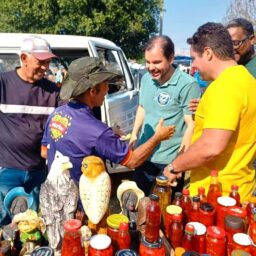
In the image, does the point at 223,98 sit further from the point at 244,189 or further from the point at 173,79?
the point at 173,79

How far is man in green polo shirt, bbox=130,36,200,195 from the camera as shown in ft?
7.30

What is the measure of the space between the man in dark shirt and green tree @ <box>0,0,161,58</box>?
12.4m

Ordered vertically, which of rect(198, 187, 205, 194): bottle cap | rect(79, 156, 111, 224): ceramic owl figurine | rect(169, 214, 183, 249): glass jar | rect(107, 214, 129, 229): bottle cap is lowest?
rect(169, 214, 183, 249): glass jar

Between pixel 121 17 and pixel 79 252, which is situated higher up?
pixel 121 17

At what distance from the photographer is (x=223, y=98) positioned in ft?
4.67

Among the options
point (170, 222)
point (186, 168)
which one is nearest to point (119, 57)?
point (186, 168)

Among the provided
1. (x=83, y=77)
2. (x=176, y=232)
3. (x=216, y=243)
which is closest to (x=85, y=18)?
(x=83, y=77)

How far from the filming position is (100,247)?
3.38 feet

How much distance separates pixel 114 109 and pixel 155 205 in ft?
9.23

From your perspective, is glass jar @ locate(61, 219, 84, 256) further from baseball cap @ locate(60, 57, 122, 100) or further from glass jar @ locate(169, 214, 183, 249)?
baseball cap @ locate(60, 57, 122, 100)

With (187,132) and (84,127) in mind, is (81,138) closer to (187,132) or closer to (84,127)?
(84,127)

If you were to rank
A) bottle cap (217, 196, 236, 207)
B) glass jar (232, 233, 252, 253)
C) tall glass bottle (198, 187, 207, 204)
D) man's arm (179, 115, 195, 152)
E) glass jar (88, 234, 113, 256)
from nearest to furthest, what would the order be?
glass jar (88, 234, 113, 256) < glass jar (232, 233, 252, 253) < bottle cap (217, 196, 236, 207) < tall glass bottle (198, 187, 207, 204) < man's arm (179, 115, 195, 152)

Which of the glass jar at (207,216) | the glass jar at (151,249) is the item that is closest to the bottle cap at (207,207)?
the glass jar at (207,216)

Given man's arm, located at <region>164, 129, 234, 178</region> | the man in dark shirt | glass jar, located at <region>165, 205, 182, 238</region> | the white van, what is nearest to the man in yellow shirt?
man's arm, located at <region>164, 129, 234, 178</region>
